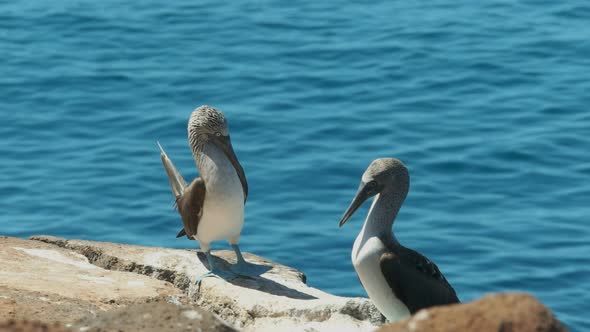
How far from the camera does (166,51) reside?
Result: 52.2 ft

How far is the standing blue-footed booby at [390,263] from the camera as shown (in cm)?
736

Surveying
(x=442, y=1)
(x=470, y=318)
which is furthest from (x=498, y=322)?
(x=442, y=1)

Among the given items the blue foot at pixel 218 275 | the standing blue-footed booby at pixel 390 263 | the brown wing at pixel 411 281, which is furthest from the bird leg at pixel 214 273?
the brown wing at pixel 411 281

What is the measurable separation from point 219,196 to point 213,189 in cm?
6

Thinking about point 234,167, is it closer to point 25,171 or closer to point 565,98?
point 25,171

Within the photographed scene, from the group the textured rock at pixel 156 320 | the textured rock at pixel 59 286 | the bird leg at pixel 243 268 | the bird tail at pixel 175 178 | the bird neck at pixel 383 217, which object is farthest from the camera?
the bird tail at pixel 175 178

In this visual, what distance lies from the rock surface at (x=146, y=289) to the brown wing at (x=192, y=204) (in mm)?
227

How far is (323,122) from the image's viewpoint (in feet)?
45.4

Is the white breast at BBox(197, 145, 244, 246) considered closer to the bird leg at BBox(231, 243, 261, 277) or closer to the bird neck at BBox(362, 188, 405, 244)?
the bird leg at BBox(231, 243, 261, 277)

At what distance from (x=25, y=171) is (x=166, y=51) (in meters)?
3.42

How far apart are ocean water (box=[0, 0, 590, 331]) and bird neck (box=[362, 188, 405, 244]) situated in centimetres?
345

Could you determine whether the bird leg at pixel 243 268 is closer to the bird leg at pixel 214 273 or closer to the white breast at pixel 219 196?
the bird leg at pixel 214 273

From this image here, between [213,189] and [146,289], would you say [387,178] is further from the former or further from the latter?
[146,289]

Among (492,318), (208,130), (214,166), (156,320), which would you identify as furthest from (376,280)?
(492,318)
